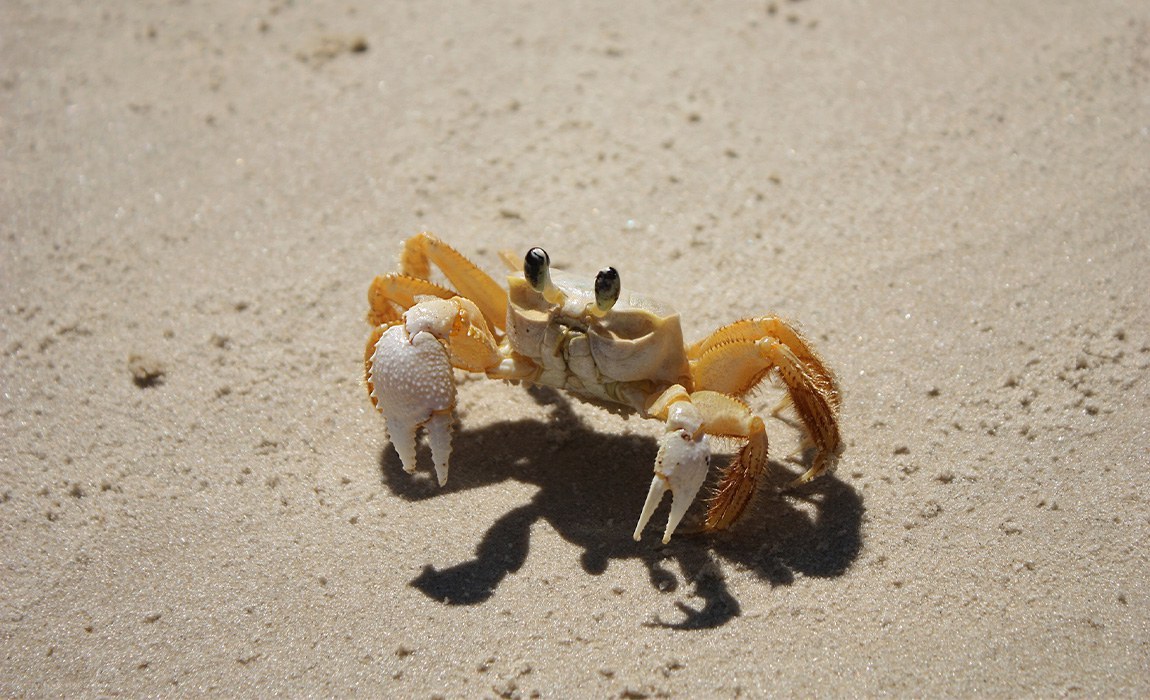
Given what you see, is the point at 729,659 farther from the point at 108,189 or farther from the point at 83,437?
the point at 108,189

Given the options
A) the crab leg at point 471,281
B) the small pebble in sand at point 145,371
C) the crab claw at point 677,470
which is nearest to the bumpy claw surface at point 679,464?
the crab claw at point 677,470

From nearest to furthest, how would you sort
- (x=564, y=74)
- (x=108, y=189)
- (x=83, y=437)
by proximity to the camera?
(x=83, y=437) → (x=108, y=189) → (x=564, y=74)

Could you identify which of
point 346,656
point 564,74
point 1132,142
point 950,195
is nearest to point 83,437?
point 346,656

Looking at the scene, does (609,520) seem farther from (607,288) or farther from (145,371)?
(145,371)

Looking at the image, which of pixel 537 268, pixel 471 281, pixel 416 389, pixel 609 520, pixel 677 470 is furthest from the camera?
pixel 471 281

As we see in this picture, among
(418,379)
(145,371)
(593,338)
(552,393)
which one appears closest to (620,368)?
(593,338)

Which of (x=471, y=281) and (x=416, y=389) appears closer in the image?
(x=416, y=389)
